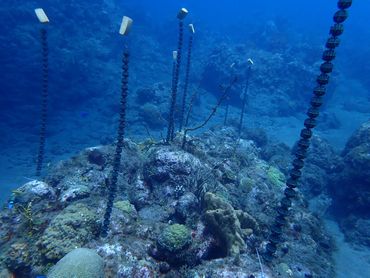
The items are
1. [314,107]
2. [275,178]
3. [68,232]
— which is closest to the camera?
[314,107]

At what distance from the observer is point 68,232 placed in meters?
6.95

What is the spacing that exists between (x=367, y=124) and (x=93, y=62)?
25190 mm

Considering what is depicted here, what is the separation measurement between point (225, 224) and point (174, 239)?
135 cm

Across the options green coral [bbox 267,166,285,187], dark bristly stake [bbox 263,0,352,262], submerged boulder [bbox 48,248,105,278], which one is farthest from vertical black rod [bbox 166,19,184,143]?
submerged boulder [bbox 48,248,105,278]

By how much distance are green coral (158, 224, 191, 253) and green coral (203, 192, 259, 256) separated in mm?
788

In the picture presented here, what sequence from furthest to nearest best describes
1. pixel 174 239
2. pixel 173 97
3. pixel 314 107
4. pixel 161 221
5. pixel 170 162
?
pixel 173 97 → pixel 170 162 → pixel 161 221 → pixel 174 239 → pixel 314 107

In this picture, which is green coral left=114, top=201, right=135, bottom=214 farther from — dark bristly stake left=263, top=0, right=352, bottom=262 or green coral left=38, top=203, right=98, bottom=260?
dark bristly stake left=263, top=0, right=352, bottom=262

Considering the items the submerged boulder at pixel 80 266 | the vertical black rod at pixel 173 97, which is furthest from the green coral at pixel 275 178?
the submerged boulder at pixel 80 266

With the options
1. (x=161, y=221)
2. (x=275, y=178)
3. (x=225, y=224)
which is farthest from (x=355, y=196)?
(x=161, y=221)

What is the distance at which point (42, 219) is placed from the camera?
7801 mm

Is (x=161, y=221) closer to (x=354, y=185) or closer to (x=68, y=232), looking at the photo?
(x=68, y=232)

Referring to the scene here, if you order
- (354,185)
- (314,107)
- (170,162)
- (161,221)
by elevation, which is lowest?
(161,221)

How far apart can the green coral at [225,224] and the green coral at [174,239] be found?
79 cm

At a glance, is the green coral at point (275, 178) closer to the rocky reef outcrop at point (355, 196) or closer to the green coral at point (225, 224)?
the rocky reef outcrop at point (355, 196)
